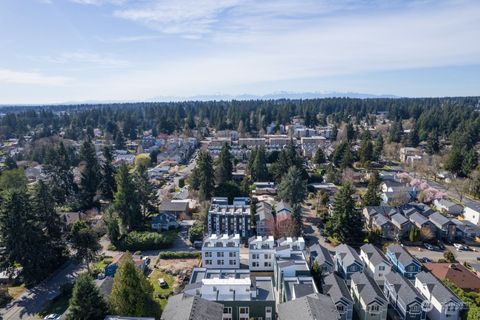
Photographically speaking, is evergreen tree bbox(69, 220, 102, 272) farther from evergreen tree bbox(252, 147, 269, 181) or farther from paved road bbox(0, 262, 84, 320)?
evergreen tree bbox(252, 147, 269, 181)

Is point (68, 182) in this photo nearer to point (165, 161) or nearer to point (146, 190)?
point (146, 190)

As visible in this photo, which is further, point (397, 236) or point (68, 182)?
point (68, 182)

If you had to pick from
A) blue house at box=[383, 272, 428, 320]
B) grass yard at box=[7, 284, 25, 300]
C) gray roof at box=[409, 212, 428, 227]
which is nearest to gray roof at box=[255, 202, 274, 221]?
blue house at box=[383, 272, 428, 320]

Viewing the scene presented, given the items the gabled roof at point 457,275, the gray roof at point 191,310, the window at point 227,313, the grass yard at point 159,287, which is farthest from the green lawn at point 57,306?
the gabled roof at point 457,275

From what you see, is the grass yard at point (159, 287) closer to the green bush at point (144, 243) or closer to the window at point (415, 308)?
the green bush at point (144, 243)

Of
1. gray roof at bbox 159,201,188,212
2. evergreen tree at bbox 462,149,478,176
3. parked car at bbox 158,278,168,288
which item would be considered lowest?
parked car at bbox 158,278,168,288

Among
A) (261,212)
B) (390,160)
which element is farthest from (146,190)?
(390,160)

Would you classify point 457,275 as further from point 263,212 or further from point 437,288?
point 263,212
